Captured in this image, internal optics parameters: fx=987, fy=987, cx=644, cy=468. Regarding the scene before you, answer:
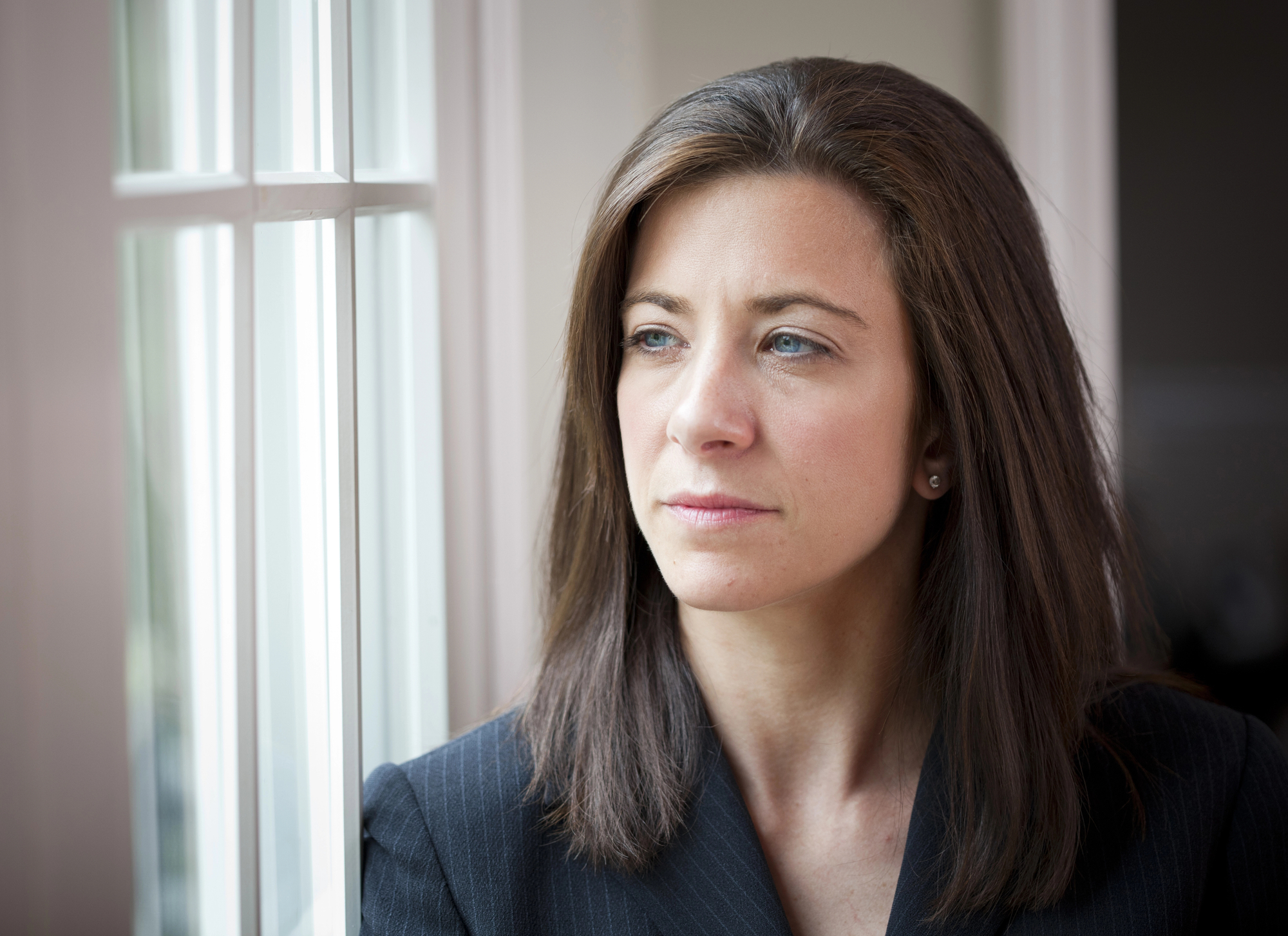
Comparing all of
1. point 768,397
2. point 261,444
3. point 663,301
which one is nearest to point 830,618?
point 768,397

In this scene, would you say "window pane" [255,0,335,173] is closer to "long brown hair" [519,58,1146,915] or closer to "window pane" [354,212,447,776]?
"window pane" [354,212,447,776]

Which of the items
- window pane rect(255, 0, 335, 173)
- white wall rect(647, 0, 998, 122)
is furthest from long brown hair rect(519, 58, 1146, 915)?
white wall rect(647, 0, 998, 122)

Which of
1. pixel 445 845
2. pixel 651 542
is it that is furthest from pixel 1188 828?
pixel 445 845

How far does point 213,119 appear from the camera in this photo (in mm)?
790

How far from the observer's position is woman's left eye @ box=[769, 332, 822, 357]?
1117mm

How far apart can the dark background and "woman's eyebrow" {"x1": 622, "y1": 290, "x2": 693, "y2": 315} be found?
4.34 ft

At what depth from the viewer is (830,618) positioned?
1240 millimetres

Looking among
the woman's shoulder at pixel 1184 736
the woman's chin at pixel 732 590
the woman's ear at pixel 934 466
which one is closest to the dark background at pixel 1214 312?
the woman's shoulder at pixel 1184 736

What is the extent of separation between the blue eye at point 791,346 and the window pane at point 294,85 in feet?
1.74

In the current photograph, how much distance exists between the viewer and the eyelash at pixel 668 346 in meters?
1.11

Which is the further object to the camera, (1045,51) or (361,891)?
(1045,51)

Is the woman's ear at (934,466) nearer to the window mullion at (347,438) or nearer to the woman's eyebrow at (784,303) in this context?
the woman's eyebrow at (784,303)

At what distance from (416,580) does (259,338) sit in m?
0.73

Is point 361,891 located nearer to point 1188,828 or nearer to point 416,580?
point 416,580
